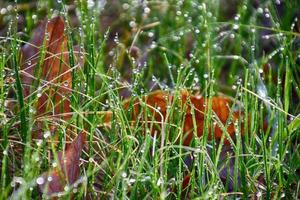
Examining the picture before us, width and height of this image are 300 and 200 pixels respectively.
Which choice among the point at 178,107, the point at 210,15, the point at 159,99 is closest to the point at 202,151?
the point at 178,107

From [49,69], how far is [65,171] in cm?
34

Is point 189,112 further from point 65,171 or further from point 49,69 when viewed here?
point 65,171

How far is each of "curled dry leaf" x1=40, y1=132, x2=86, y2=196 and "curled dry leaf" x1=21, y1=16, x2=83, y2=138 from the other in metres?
0.12

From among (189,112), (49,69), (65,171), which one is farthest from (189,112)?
(65,171)

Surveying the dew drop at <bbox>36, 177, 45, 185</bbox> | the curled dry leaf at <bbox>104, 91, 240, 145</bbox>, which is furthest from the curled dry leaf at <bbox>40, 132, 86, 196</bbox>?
the curled dry leaf at <bbox>104, 91, 240, 145</bbox>

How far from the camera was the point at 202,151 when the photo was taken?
Result: 124cm

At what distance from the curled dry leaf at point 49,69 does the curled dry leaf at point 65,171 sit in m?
0.12

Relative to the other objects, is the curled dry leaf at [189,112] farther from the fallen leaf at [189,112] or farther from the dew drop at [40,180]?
the dew drop at [40,180]

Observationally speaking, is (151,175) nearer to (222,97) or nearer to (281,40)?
(222,97)

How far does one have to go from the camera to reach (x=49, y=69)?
1502 millimetres

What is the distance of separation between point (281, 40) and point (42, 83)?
0.61 metres

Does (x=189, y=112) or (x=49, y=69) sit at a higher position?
(x=49, y=69)

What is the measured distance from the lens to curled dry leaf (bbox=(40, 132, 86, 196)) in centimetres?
121

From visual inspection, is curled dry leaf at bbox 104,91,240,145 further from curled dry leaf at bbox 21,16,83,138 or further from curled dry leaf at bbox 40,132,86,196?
curled dry leaf at bbox 40,132,86,196
